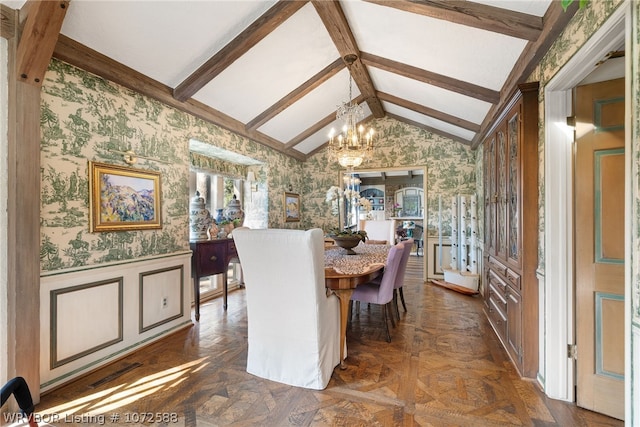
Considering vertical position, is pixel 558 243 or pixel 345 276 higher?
pixel 558 243

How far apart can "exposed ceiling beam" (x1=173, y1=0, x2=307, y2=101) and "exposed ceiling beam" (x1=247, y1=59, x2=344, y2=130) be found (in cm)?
112

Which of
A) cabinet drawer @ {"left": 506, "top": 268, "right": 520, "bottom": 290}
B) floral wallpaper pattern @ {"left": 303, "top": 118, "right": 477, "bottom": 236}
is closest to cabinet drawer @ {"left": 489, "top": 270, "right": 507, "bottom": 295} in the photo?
cabinet drawer @ {"left": 506, "top": 268, "right": 520, "bottom": 290}

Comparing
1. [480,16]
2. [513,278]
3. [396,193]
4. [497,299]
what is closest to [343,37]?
[480,16]

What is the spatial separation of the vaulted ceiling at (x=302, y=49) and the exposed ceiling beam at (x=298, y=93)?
1 centimetres

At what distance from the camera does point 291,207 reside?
18.6ft

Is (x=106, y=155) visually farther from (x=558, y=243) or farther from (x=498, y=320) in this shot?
(x=498, y=320)

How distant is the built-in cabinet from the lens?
80.6 inches

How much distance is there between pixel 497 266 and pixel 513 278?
0.50 m

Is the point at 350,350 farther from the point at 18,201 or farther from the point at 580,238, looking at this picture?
the point at 18,201

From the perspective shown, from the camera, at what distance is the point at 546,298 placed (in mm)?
1881

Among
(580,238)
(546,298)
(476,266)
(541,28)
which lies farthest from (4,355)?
(476,266)

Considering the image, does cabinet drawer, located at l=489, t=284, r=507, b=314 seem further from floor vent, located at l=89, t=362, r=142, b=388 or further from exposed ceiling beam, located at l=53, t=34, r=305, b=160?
exposed ceiling beam, located at l=53, t=34, r=305, b=160

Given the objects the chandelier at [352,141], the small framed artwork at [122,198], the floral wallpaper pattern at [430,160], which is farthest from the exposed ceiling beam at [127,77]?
the floral wallpaper pattern at [430,160]

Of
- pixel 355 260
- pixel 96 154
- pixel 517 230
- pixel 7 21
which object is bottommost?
pixel 355 260
